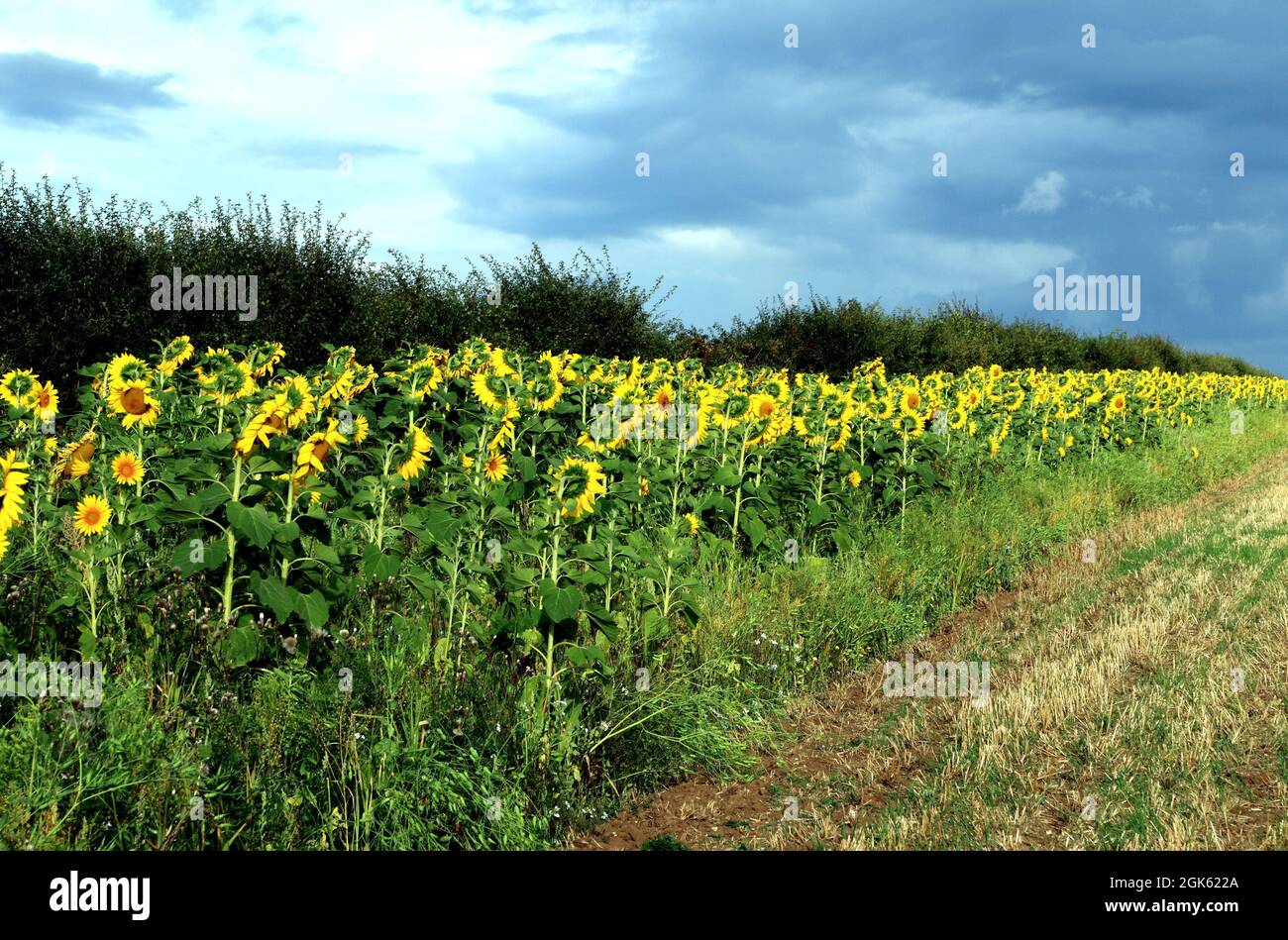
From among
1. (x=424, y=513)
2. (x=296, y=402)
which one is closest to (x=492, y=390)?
(x=424, y=513)

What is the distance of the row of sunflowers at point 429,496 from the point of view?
481 centimetres

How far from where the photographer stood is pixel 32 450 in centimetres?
709

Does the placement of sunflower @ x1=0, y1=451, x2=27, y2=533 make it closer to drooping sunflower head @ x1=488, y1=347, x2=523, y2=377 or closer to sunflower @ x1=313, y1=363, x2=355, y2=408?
sunflower @ x1=313, y1=363, x2=355, y2=408

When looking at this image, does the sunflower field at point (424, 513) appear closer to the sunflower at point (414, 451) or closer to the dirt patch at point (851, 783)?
the sunflower at point (414, 451)

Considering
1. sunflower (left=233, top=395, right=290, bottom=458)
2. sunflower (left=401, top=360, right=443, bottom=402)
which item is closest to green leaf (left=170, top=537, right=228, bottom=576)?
sunflower (left=233, top=395, right=290, bottom=458)

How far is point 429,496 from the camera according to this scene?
23.0ft

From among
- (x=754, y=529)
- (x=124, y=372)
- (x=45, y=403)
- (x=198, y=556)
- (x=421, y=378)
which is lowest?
(x=754, y=529)

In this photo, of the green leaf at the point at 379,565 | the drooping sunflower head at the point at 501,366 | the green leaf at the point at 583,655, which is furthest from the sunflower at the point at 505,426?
the green leaf at the point at 583,655

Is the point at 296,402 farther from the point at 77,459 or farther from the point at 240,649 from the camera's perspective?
the point at 77,459

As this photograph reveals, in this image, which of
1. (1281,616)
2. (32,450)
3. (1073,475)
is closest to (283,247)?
(32,450)

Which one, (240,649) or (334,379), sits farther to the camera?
(334,379)

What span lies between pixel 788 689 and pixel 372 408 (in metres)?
5.93

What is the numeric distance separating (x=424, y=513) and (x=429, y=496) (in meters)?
1.54

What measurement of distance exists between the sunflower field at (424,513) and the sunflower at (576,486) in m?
0.01
